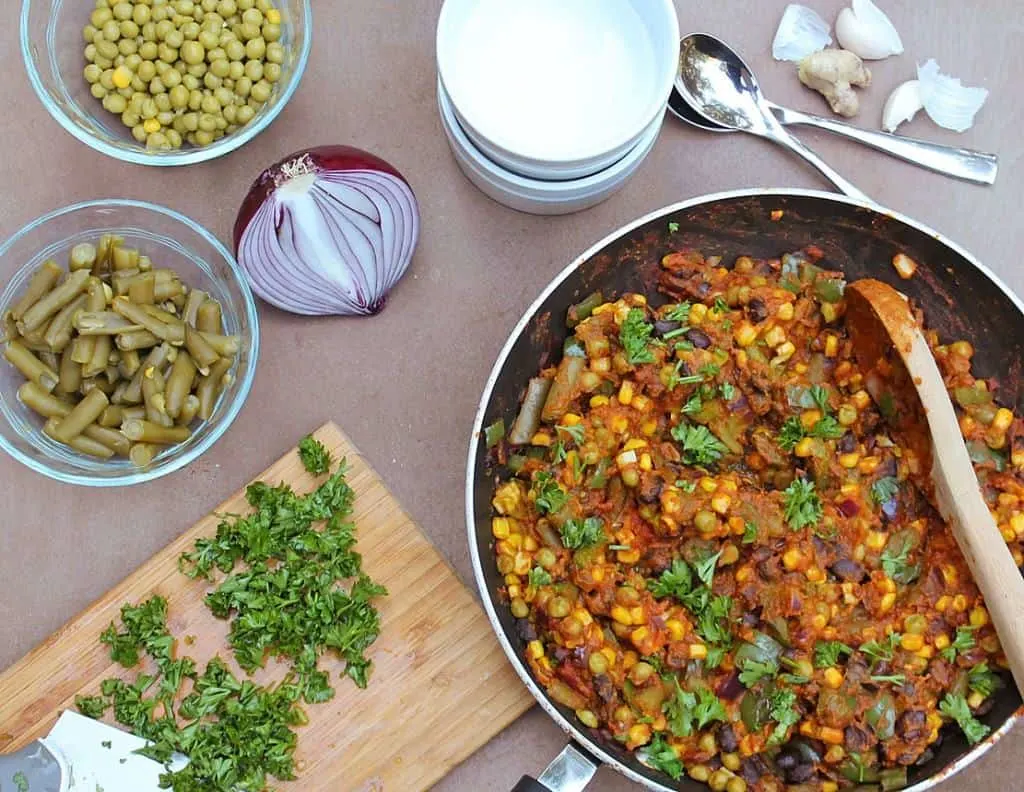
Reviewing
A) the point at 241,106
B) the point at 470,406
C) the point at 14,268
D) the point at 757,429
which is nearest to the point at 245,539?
the point at 470,406

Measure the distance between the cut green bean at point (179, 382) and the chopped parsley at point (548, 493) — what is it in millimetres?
992

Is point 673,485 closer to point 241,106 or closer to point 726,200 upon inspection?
point 726,200

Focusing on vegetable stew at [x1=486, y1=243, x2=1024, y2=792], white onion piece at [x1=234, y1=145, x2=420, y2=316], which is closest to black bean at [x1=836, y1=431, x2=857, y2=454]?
vegetable stew at [x1=486, y1=243, x2=1024, y2=792]

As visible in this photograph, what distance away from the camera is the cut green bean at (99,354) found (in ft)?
9.02

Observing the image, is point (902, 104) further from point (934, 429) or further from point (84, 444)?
point (84, 444)

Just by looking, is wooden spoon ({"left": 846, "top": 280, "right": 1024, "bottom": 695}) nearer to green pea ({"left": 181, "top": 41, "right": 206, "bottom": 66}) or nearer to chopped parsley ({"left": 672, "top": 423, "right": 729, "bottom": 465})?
chopped parsley ({"left": 672, "top": 423, "right": 729, "bottom": 465})

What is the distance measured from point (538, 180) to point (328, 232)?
2.10 ft

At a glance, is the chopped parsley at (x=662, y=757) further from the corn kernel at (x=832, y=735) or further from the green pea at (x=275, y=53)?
the green pea at (x=275, y=53)

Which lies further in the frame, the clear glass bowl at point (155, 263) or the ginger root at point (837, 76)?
the ginger root at point (837, 76)

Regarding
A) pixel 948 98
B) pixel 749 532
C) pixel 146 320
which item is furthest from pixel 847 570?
pixel 146 320

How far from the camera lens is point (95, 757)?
2820mm

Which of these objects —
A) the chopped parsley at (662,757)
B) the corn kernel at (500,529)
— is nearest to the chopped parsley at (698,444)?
the corn kernel at (500,529)

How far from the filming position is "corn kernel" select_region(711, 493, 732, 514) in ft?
8.39

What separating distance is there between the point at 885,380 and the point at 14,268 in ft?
8.08
